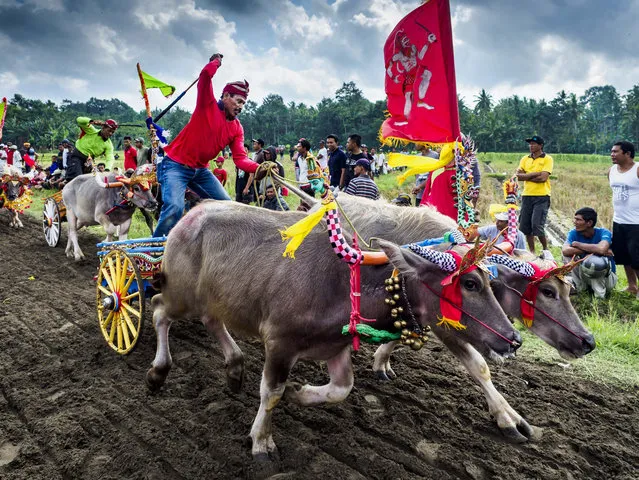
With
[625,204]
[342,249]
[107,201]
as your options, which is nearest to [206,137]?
[342,249]

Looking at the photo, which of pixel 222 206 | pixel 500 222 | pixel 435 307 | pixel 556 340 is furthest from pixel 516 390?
pixel 222 206

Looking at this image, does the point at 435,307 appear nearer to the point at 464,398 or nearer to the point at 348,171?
the point at 464,398

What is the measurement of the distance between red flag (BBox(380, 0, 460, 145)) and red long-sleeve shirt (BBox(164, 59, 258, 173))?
162cm

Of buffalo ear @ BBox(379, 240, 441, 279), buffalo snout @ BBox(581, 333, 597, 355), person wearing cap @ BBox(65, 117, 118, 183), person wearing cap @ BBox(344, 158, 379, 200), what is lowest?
buffalo snout @ BBox(581, 333, 597, 355)

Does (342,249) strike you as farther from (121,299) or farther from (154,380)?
(121,299)

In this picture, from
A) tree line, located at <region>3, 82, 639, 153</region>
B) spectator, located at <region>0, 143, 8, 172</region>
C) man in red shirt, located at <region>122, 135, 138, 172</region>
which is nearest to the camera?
man in red shirt, located at <region>122, 135, 138, 172</region>

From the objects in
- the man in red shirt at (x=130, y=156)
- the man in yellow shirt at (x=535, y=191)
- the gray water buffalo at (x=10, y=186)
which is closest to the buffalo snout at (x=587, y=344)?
the man in yellow shirt at (x=535, y=191)

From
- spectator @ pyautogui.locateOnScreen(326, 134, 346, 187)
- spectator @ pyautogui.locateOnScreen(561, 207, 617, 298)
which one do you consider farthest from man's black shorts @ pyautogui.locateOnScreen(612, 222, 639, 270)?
spectator @ pyautogui.locateOnScreen(326, 134, 346, 187)

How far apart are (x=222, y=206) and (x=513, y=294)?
2.63 metres

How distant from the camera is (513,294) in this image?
3820 millimetres

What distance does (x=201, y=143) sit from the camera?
4.75 meters

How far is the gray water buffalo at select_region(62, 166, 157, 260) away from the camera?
273 inches

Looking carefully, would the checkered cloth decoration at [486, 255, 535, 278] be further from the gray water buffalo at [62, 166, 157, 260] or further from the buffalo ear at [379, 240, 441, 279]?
the gray water buffalo at [62, 166, 157, 260]

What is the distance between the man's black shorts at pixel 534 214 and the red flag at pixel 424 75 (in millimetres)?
4608
